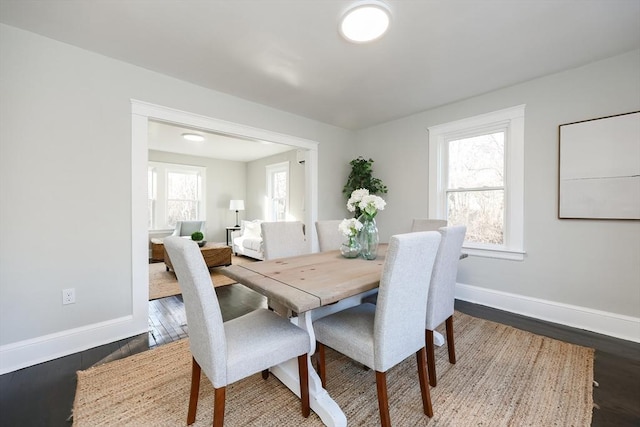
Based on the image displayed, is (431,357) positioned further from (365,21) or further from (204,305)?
(365,21)

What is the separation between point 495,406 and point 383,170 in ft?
10.1

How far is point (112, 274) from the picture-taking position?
2299 millimetres

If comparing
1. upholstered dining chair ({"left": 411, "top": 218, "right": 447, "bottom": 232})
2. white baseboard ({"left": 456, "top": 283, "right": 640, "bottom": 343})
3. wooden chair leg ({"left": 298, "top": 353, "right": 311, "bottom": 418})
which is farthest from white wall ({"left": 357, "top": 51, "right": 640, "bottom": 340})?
wooden chair leg ({"left": 298, "top": 353, "right": 311, "bottom": 418})

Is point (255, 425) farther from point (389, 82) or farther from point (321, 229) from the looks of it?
point (389, 82)

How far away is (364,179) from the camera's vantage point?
13.2ft

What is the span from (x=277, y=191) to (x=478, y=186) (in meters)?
4.59

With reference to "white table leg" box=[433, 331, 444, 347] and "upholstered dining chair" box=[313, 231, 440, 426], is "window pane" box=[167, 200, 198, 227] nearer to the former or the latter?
"upholstered dining chair" box=[313, 231, 440, 426]

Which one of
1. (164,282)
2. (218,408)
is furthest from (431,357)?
(164,282)

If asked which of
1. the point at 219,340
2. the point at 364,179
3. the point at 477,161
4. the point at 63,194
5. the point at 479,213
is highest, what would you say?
the point at 477,161

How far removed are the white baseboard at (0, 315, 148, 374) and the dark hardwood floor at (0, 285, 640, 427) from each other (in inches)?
2.3

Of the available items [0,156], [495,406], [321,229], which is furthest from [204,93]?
Answer: [495,406]

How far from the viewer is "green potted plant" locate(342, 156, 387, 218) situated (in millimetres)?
3959

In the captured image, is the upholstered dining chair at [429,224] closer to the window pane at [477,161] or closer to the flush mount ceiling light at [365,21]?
the window pane at [477,161]

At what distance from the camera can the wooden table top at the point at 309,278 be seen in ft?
3.90
